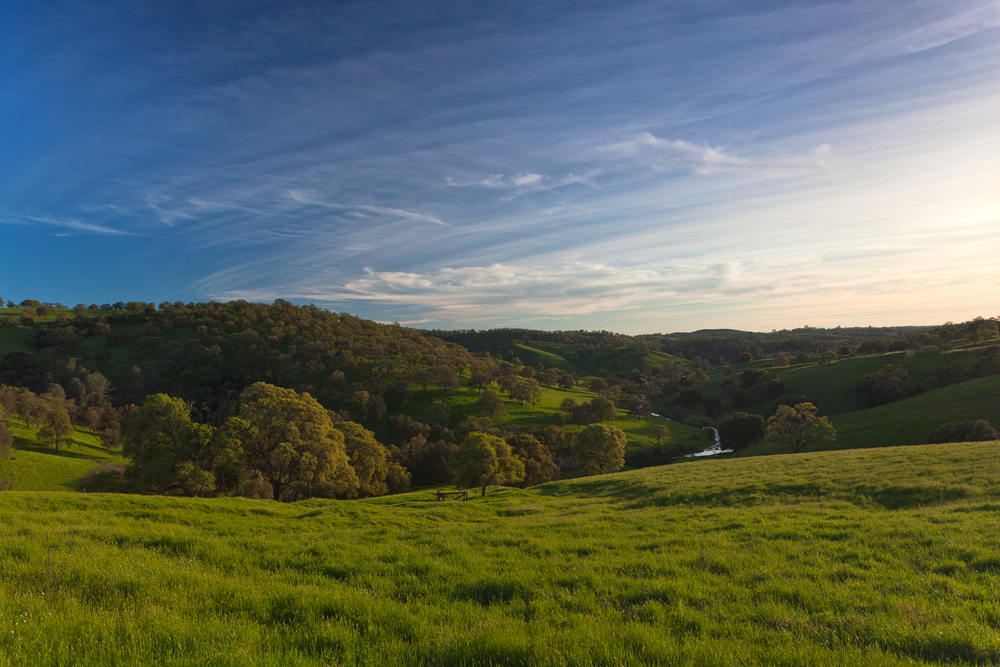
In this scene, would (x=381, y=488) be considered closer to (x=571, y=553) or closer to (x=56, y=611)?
(x=571, y=553)

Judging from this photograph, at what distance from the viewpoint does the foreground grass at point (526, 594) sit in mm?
5234

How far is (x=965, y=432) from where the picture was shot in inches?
2275

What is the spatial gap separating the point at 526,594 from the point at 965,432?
271ft

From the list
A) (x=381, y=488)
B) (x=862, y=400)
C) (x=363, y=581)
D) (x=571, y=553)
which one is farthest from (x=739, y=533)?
(x=862, y=400)

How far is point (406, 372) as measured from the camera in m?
130

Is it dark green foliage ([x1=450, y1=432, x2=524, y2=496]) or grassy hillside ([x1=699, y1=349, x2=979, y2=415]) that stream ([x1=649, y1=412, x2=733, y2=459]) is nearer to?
grassy hillside ([x1=699, y1=349, x2=979, y2=415])

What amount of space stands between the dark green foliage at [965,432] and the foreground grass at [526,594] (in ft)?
201

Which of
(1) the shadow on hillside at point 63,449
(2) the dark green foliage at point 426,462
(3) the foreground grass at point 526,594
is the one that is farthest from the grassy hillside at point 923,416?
(1) the shadow on hillside at point 63,449

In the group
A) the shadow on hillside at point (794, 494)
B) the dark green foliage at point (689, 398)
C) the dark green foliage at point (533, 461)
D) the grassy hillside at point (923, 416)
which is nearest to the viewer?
the shadow on hillside at point (794, 494)

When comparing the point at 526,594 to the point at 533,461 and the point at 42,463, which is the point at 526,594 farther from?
the point at 42,463

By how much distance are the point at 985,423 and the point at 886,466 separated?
5465cm

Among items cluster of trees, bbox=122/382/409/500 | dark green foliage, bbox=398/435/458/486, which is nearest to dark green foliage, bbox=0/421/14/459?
cluster of trees, bbox=122/382/409/500

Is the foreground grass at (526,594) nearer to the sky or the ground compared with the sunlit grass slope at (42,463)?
nearer to the sky

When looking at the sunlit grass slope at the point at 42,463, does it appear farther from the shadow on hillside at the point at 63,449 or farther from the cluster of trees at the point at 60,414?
the cluster of trees at the point at 60,414
